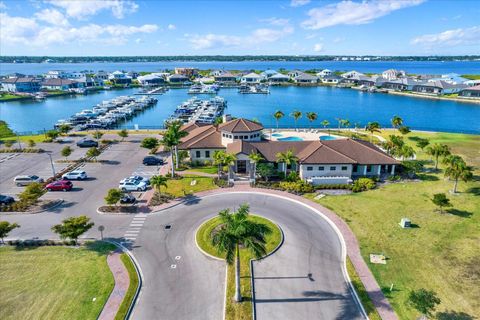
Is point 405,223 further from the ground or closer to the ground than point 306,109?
closer to the ground

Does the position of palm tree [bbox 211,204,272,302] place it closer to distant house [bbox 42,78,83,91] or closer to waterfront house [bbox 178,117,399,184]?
waterfront house [bbox 178,117,399,184]

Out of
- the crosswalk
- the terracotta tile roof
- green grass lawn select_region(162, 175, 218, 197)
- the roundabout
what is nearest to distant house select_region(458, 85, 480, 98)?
the terracotta tile roof

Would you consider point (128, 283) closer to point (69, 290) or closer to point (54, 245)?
point (69, 290)

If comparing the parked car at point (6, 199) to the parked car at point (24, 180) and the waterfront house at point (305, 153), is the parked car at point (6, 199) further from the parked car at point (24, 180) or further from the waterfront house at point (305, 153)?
the waterfront house at point (305, 153)

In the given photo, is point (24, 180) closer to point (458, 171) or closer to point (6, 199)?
point (6, 199)

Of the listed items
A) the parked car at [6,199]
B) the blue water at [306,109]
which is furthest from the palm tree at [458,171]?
the parked car at [6,199]

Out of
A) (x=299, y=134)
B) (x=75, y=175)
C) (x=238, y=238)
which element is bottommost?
(x=75, y=175)

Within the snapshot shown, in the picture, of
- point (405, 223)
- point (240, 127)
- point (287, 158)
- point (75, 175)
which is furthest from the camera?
point (240, 127)

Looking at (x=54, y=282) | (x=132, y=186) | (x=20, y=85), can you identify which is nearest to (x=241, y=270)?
(x=54, y=282)
